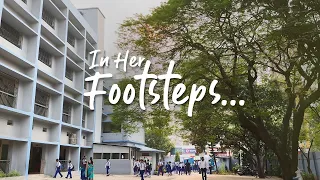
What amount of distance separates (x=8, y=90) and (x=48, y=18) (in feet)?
21.9

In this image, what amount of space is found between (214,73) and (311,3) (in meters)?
4.25

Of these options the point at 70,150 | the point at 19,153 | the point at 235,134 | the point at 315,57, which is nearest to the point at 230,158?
the point at 235,134

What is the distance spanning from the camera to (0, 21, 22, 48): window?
623 inches

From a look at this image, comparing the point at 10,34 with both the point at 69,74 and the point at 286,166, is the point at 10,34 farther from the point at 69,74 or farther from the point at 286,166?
the point at 286,166

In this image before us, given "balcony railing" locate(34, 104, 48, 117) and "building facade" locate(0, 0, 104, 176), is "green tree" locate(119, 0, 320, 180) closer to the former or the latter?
"building facade" locate(0, 0, 104, 176)

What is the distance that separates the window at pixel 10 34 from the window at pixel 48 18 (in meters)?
3.35

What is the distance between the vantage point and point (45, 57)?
20.4 m

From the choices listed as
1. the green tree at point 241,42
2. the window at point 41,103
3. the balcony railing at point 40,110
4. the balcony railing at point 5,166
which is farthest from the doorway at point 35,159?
the green tree at point 241,42

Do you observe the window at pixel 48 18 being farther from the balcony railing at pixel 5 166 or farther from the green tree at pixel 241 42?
the green tree at pixel 241 42

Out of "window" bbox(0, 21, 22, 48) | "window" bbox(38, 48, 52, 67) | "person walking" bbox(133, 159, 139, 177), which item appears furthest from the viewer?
"person walking" bbox(133, 159, 139, 177)

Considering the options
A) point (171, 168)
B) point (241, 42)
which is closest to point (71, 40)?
point (171, 168)

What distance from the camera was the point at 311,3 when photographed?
347 inches

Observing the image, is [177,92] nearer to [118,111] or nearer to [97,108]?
[118,111]

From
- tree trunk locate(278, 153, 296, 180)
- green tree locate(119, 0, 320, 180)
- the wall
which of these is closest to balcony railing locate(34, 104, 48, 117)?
the wall
